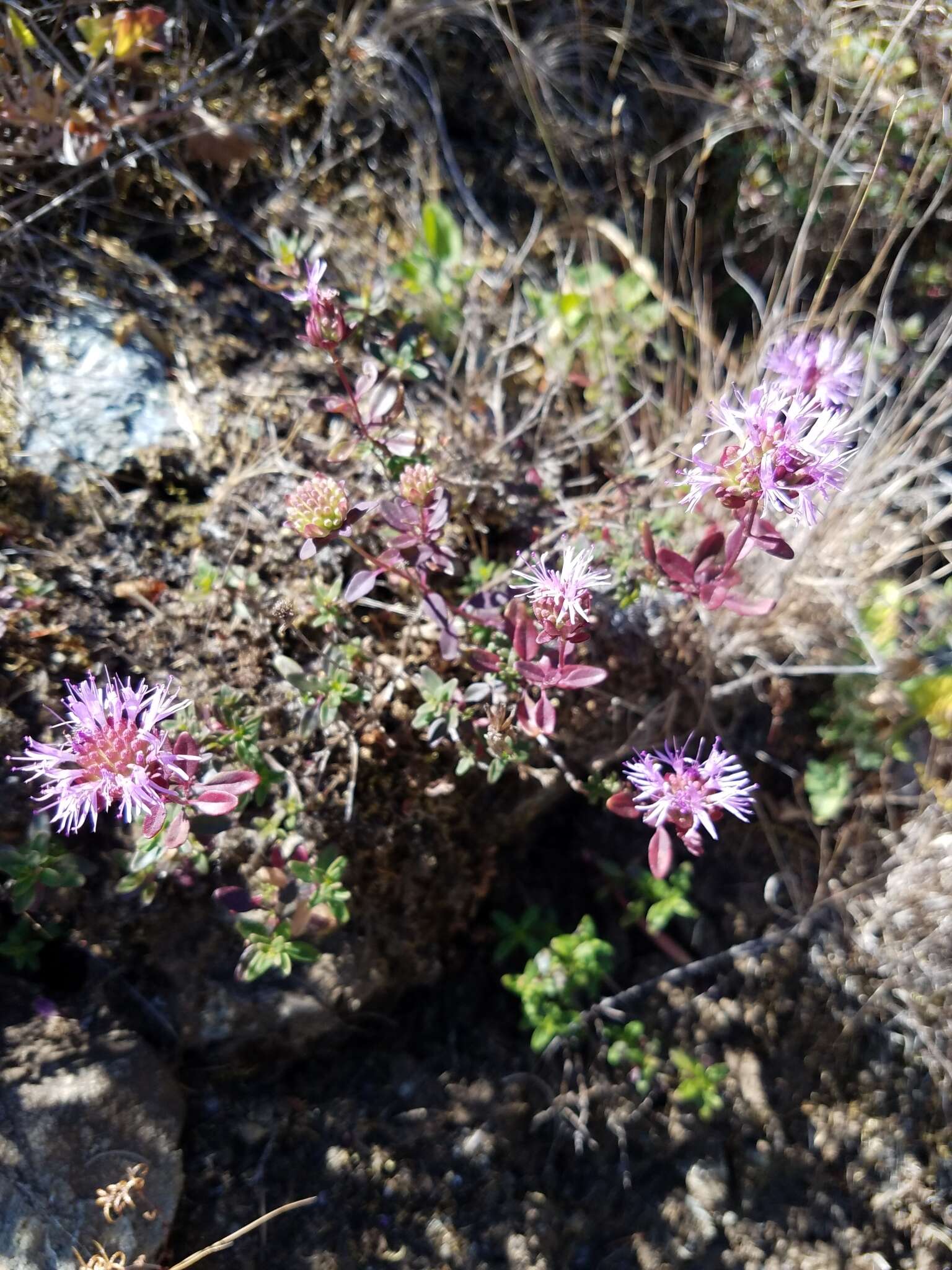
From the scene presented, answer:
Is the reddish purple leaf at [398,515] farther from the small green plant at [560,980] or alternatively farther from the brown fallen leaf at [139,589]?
the small green plant at [560,980]

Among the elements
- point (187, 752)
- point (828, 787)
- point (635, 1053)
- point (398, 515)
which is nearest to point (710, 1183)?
point (635, 1053)

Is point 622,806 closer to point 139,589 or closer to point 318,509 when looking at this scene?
point 318,509

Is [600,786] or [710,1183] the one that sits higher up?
[600,786]

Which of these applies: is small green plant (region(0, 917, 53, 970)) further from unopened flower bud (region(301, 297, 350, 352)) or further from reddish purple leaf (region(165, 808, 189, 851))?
unopened flower bud (region(301, 297, 350, 352))

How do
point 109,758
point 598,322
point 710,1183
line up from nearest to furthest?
point 109,758
point 710,1183
point 598,322

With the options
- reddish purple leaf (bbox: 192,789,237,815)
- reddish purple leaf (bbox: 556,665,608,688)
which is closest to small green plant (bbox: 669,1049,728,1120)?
reddish purple leaf (bbox: 556,665,608,688)
